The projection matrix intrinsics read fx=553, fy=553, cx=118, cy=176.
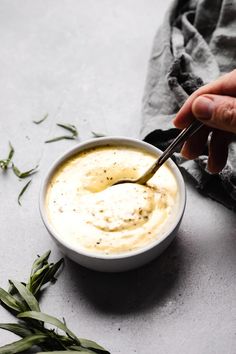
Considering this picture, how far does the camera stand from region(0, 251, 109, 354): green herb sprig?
3.98 ft

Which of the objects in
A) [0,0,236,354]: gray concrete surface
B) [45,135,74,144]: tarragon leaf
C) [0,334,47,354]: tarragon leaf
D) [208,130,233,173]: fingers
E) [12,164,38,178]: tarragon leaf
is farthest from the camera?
[45,135,74,144]: tarragon leaf

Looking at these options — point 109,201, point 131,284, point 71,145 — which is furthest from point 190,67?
point 131,284

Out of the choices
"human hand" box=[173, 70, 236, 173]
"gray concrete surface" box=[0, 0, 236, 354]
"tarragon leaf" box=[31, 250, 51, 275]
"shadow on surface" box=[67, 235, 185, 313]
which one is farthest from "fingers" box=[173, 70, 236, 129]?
"tarragon leaf" box=[31, 250, 51, 275]

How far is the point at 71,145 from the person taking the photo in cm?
169

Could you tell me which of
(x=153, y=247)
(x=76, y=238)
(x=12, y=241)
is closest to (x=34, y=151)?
(x=12, y=241)

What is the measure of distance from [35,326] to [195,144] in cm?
64

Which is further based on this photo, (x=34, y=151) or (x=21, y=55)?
(x=21, y=55)

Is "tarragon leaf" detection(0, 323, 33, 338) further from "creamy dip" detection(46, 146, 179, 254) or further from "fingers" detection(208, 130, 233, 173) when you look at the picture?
"fingers" detection(208, 130, 233, 173)

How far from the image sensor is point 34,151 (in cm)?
167

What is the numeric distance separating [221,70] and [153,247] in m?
0.75

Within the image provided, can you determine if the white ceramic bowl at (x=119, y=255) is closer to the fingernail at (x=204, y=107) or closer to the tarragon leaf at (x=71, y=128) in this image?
the fingernail at (x=204, y=107)

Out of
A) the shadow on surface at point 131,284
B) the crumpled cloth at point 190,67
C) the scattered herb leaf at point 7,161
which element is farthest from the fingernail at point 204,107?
the scattered herb leaf at point 7,161

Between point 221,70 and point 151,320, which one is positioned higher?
point 221,70

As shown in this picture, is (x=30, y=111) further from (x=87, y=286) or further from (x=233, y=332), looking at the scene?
(x=233, y=332)
